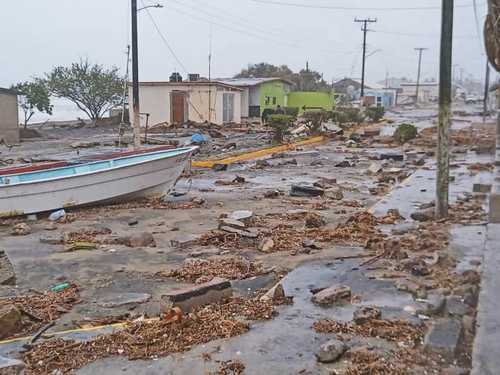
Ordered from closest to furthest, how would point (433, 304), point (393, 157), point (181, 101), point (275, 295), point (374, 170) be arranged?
1. point (433, 304)
2. point (275, 295)
3. point (374, 170)
4. point (393, 157)
5. point (181, 101)

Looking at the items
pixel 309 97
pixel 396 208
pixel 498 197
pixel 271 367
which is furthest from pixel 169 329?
pixel 309 97

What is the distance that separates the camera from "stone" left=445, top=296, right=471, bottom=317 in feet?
18.1

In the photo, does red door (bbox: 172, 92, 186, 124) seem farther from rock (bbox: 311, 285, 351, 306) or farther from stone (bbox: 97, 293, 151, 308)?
rock (bbox: 311, 285, 351, 306)

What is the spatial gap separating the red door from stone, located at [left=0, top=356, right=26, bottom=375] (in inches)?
1465

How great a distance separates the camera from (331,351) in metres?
4.61

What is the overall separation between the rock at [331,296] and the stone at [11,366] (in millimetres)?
2706

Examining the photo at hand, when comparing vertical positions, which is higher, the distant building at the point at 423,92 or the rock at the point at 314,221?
the distant building at the point at 423,92

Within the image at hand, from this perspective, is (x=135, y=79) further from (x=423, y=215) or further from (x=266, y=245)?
(x=266, y=245)

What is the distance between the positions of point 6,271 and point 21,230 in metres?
2.64

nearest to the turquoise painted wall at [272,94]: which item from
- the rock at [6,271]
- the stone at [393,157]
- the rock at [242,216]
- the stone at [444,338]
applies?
the stone at [393,157]

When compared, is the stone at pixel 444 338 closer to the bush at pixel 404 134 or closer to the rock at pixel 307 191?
the rock at pixel 307 191

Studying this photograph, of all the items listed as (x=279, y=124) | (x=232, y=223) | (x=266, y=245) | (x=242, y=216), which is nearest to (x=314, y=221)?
(x=242, y=216)

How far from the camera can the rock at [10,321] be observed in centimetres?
534

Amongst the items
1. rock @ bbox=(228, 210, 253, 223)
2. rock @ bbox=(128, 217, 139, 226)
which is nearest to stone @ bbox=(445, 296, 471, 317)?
rock @ bbox=(228, 210, 253, 223)
